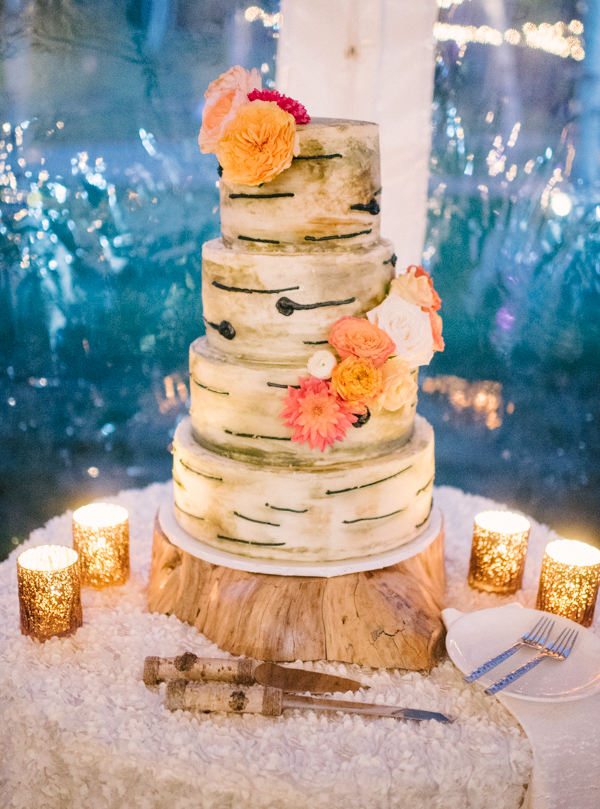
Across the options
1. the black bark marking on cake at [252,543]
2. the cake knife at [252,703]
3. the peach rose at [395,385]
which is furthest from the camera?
the black bark marking on cake at [252,543]

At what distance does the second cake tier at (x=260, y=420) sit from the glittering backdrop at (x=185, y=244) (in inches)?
51.0

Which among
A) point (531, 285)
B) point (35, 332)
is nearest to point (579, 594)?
point (531, 285)

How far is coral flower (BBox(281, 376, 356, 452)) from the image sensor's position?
1.86m

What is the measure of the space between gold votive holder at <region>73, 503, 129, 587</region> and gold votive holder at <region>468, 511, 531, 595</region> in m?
1.13

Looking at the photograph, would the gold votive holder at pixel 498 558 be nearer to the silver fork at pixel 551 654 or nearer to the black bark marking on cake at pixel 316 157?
the silver fork at pixel 551 654

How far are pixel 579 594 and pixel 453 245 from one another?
6.10 feet

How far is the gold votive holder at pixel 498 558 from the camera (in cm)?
230

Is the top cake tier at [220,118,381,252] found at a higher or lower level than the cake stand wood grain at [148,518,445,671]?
higher

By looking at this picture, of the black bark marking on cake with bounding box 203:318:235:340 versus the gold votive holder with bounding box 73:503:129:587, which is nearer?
the black bark marking on cake with bounding box 203:318:235:340

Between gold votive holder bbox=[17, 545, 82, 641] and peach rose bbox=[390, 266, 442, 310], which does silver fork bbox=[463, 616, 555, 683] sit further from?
gold votive holder bbox=[17, 545, 82, 641]

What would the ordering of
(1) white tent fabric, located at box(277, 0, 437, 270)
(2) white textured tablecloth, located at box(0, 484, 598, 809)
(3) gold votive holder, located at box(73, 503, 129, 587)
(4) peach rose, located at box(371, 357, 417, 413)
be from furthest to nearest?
(1) white tent fabric, located at box(277, 0, 437, 270) → (3) gold votive holder, located at box(73, 503, 129, 587) → (4) peach rose, located at box(371, 357, 417, 413) → (2) white textured tablecloth, located at box(0, 484, 598, 809)

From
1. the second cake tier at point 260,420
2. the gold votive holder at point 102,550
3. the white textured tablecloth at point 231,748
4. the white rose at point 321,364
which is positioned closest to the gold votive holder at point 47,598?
the white textured tablecloth at point 231,748

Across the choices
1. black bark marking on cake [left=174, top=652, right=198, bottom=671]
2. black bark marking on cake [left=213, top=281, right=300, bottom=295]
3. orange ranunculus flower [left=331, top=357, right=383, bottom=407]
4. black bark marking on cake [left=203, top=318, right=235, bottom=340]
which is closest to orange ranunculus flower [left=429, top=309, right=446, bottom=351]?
orange ranunculus flower [left=331, top=357, right=383, bottom=407]

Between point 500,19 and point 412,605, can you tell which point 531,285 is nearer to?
point 500,19
